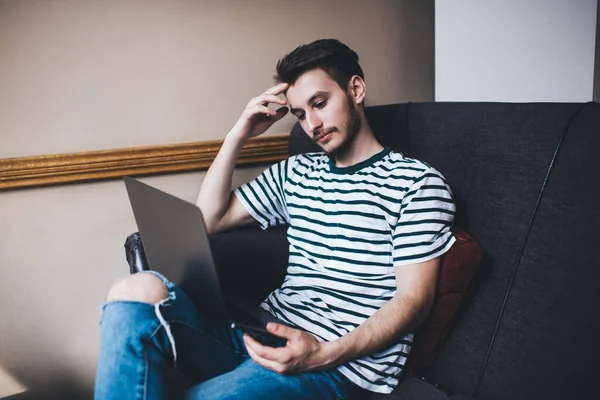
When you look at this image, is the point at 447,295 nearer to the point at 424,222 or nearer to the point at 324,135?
the point at 424,222

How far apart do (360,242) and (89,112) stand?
895 mm

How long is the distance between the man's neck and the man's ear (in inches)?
2.8

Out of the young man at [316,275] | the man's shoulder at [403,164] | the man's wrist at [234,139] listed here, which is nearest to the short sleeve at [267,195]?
the young man at [316,275]

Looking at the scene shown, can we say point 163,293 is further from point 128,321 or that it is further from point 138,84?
point 138,84

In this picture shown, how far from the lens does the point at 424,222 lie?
1225 millimetres

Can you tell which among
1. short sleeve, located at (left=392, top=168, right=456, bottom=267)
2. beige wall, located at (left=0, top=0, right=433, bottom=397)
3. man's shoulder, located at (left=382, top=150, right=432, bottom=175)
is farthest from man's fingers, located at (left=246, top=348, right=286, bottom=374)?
beige wall, located at (left=0, top=0, right=433, bottom=397)

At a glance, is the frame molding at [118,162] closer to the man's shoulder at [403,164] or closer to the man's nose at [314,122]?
the man's nose at [314,122]

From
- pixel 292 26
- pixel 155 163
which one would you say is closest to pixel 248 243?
pixel 155 163

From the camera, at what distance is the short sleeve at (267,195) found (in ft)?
5.20

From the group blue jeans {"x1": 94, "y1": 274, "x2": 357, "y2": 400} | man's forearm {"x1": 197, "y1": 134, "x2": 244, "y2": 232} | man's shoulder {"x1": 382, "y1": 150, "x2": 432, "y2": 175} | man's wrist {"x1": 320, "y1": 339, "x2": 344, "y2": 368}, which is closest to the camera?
blue jeans {"x1": 94, "y1": 274, "x2": 357, "y2": 400}

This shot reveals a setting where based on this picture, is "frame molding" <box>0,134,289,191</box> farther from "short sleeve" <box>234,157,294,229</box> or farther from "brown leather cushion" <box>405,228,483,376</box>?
"brown leather cushion" <box>405,228,483,376</box>

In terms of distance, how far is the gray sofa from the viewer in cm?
106

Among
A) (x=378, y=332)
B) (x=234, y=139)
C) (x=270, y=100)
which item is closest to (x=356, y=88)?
(x=270, y=100)

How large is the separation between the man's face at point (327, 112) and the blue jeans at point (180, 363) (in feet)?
1.75
